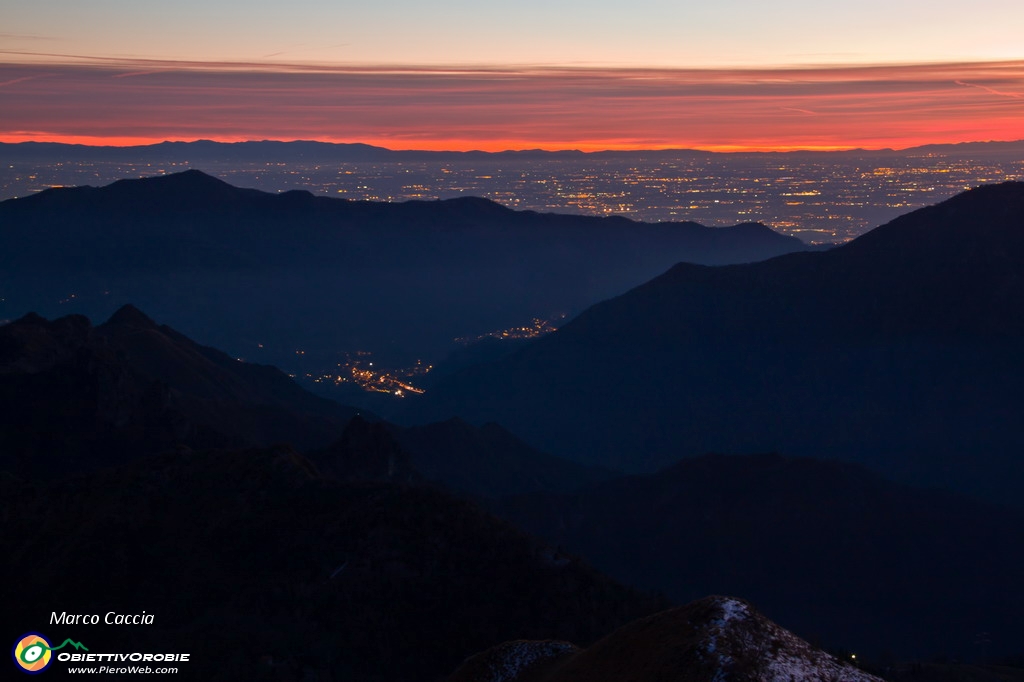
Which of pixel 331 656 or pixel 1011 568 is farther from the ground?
pixel 331 656

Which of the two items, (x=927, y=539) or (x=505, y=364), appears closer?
(x=927, y=539)

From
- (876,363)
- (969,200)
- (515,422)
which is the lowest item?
(515,422)

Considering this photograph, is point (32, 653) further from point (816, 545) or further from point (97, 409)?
point (816, 545)

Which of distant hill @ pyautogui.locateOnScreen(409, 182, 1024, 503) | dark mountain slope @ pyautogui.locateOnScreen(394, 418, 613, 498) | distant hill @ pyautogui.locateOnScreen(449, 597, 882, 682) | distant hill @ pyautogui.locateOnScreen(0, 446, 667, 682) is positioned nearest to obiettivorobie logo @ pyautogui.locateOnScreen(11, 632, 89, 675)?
distant hill @ pyautogui.locateOnScreen(0, 446, 667, 682)

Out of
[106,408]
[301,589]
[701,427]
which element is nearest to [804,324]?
[701,427]

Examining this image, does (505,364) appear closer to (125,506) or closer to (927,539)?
(927,539)

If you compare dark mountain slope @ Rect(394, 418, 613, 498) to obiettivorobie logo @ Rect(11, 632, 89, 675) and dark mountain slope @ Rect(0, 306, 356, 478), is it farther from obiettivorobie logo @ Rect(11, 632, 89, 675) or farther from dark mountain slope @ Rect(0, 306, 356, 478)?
obiettivorobie logo @ Rect(11, 632, 89, 675)

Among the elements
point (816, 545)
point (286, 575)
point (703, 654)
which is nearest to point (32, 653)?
point (286, 575)
